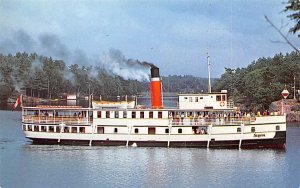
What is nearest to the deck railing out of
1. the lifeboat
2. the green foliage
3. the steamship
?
Result: the steamship

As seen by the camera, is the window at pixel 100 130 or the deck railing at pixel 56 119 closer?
the window at pixel 100 130

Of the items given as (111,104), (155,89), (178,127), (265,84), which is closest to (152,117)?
(178,127)

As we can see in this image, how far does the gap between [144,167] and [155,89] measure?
10.9 metres

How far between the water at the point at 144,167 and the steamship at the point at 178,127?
1059mm

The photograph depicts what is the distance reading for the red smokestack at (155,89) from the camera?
42000 millimetres

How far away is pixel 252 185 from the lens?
27797 mm

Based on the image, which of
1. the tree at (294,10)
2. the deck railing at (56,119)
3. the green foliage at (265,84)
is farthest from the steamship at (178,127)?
the green foliage at (265,84)

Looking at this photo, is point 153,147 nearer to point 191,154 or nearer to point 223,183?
point 191,154

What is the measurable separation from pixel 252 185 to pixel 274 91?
5836 cm

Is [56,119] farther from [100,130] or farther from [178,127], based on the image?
[178,127]

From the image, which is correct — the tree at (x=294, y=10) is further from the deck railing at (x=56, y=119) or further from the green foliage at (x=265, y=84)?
the green foliage at (x=265, y=84)

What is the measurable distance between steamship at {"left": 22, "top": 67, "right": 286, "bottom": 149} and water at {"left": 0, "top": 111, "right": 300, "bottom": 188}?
1.06 meters

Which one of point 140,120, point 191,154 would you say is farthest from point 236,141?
point 140,120

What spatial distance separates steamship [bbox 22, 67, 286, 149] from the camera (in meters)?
40.2
